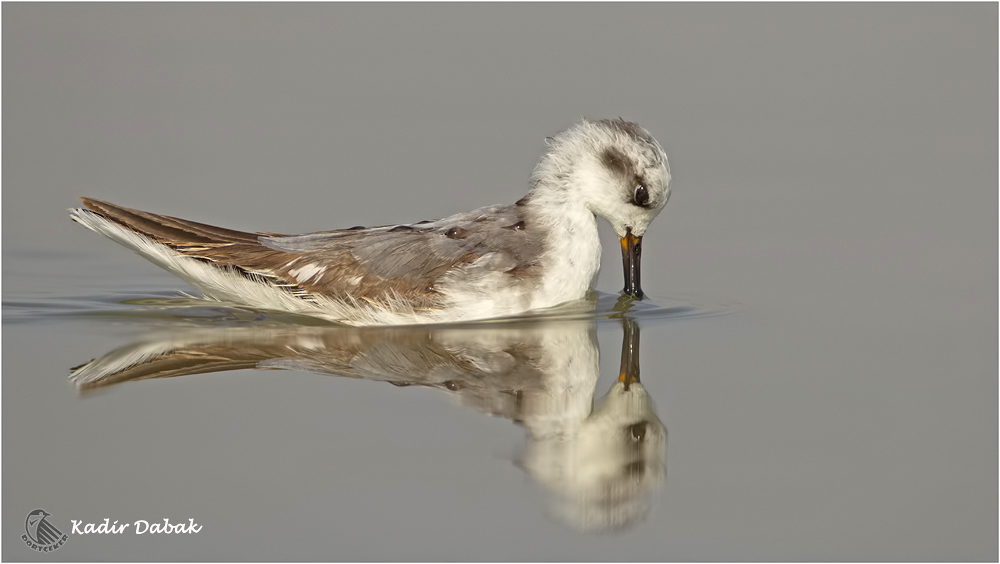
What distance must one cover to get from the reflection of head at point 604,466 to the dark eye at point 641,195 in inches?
104

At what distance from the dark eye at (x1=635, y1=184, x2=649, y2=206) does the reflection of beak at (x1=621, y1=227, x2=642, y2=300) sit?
385 millimetres

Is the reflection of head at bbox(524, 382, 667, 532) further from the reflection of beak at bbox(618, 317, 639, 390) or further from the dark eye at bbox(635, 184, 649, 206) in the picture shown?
the dark eye at bbox(635, 184, 649, 206)

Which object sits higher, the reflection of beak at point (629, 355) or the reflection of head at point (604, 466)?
the reflection of beak at point (629, 355)

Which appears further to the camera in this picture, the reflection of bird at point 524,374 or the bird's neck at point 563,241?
the bird's neck at point 563,241

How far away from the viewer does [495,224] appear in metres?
9.75

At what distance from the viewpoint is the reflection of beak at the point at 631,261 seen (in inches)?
399

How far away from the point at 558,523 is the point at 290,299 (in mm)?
4394

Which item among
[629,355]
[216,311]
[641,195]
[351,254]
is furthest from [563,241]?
[216,311]

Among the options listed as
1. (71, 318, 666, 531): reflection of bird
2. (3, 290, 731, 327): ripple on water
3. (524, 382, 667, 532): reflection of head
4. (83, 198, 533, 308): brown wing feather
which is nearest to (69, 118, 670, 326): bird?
(83, 198, 533, 308): brown wing feather

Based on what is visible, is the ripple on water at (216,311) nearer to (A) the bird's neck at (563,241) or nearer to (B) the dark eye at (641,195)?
(A) the bird's neck at (563,241)

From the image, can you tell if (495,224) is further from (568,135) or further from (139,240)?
(139,240)

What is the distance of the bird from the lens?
938cm

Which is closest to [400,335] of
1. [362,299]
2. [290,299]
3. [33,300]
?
[362,299]

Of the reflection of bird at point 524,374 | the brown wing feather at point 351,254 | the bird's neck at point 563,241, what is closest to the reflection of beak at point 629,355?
the reflection of bird at point 524,374
